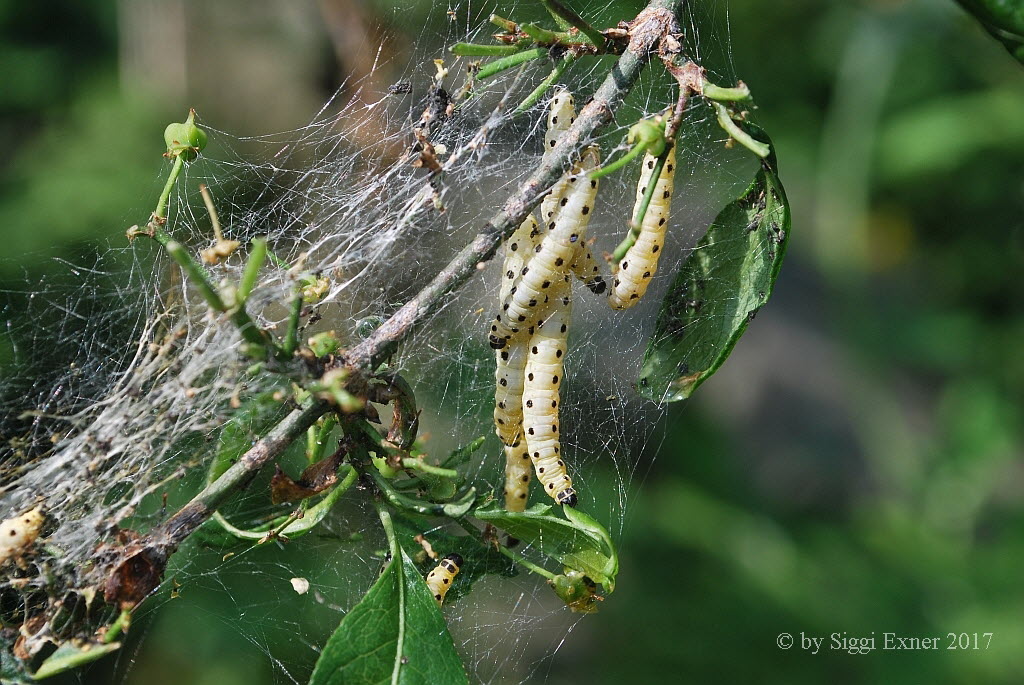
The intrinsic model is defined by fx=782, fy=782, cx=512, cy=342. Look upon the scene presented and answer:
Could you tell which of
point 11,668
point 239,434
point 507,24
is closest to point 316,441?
point 239,434

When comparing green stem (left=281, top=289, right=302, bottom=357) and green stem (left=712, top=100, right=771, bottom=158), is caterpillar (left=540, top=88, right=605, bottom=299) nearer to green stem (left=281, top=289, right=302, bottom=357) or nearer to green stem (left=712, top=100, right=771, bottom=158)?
green stem (left=712, top=100, right=771, bottom=158)

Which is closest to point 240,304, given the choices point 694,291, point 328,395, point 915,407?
point 328,395

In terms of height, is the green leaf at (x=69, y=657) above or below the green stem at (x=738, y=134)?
below

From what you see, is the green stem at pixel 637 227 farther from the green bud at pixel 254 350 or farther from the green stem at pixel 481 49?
the green bud at pixel 254 350

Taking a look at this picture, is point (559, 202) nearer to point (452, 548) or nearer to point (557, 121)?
point (557, 121)

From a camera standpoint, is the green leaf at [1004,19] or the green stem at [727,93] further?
the green leaf at [1004,19]

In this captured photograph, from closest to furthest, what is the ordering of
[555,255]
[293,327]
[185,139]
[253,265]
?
[253,265] < [293,327] < [185,139] < [555,255]

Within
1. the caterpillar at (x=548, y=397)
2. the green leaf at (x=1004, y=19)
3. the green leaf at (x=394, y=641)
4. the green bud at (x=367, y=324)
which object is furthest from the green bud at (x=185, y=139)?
the green leaf at (x=1004, y=19)
